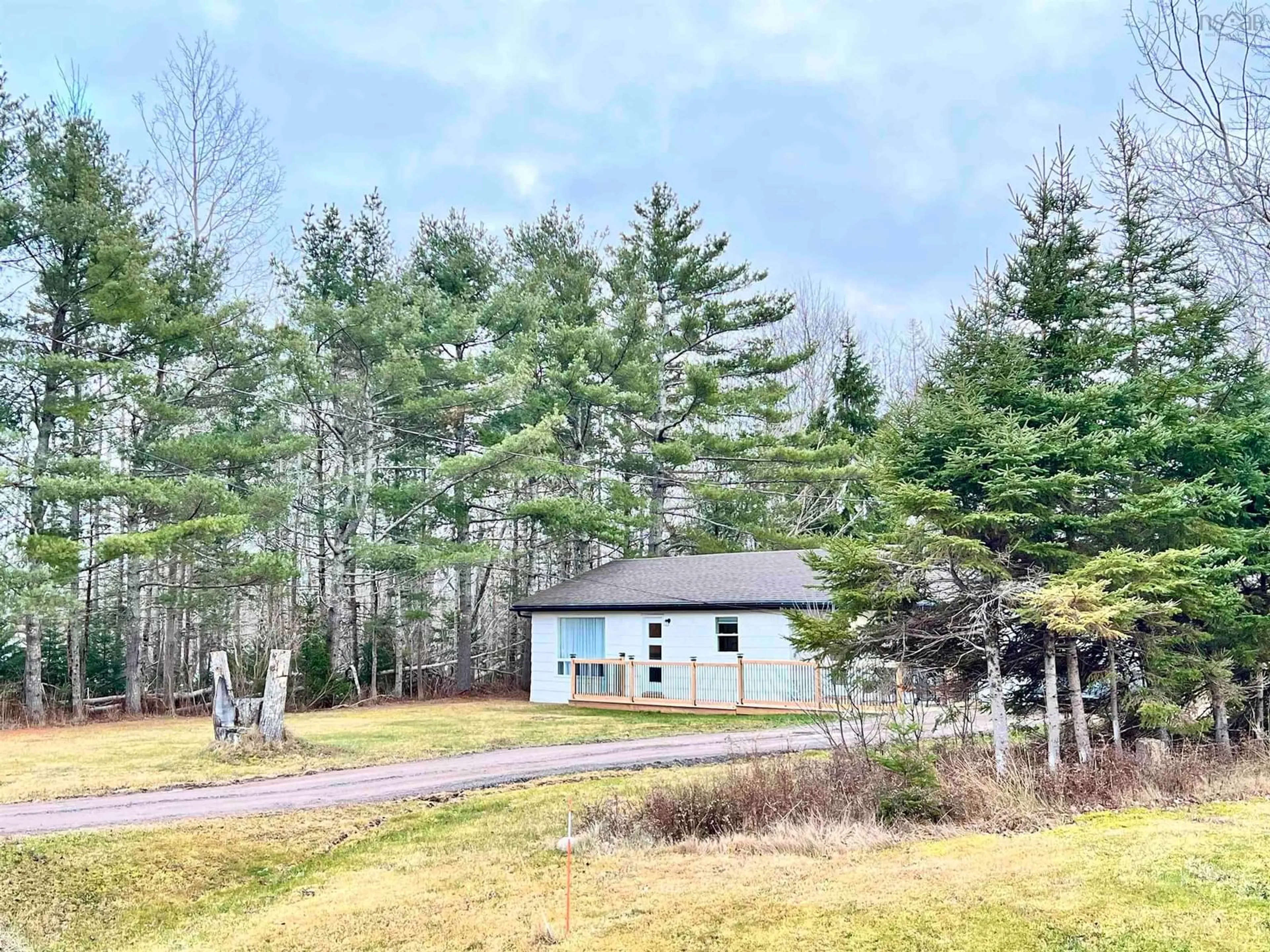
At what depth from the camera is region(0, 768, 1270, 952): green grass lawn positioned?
4594 mm

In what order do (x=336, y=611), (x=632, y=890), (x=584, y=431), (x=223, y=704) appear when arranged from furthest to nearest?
(x=584, y=431), (x=336, y=611), (x=223, y=704), (x=632, y=890)

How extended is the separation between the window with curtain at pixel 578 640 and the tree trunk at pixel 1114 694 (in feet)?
44.8

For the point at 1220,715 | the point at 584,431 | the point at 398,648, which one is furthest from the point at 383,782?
the point at 584,431

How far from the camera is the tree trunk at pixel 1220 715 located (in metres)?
9.38

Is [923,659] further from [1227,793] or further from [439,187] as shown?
[439,187]

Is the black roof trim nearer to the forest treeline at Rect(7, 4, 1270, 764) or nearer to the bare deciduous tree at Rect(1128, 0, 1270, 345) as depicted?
the forest treeline at Rect(7, 4, 1270, 764)

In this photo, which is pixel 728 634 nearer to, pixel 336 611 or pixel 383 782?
pixel 336 611

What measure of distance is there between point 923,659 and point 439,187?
2636 centimetres

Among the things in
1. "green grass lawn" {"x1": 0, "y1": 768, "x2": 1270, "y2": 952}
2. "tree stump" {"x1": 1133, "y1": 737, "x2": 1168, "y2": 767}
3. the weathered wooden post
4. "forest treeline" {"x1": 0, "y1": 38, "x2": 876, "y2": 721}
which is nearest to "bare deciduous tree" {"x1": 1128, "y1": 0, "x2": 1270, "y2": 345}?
"tree stump" {"x1": 1133, "y1": 737, "x2": 1168, "y2": 767}

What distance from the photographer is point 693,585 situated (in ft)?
71.1

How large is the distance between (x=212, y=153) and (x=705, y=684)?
19.9 meters

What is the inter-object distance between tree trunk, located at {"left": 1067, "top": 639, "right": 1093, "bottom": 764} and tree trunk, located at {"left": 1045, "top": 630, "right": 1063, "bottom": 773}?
0.47 ft

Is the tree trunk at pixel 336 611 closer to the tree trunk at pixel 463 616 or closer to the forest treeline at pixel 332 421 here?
the forest treeline at pixel 332 421

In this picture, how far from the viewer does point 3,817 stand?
892 cm
